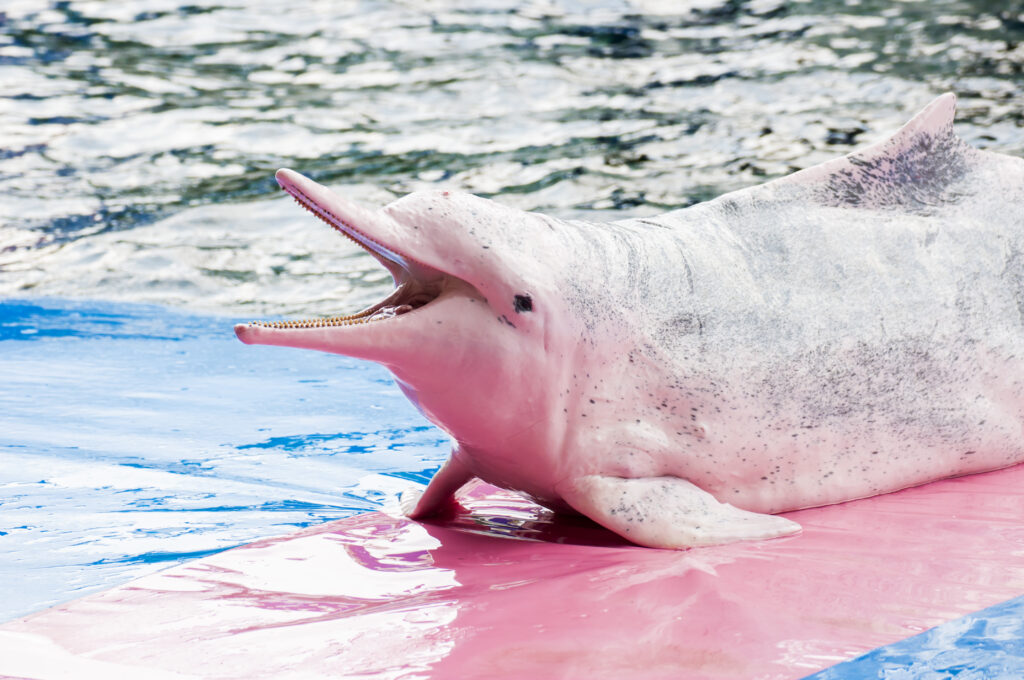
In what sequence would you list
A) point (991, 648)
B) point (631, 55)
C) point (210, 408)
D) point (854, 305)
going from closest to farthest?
point (991, 648)
point (854, 305)
point (210, 408)
point (631, 55)

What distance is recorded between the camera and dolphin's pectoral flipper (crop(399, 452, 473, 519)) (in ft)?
12.5

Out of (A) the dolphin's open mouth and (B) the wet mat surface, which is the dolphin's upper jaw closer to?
(A) the dolphin's open mouth

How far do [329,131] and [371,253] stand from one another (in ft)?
37.0

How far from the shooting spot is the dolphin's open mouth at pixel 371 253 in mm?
3164

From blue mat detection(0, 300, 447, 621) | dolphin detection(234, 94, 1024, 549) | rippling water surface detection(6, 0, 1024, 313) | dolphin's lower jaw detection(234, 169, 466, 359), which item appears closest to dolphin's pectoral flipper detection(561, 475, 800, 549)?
dolphin detection(234, 94, 1024, 549)

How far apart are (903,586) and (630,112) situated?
491 inches

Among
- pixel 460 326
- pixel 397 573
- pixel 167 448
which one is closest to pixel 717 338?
pixel 460 326

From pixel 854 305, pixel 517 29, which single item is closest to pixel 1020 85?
pixel 517 29

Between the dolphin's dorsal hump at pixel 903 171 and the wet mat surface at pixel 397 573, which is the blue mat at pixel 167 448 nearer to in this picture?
the wet mat surface at pixel 397 573

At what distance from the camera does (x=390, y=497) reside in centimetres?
423

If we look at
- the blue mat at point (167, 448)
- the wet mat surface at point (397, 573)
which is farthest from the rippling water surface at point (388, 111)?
the wet mat surface at point (397, 573)

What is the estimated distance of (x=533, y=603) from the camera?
2945 mm

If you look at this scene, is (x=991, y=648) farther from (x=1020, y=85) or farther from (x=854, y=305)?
(x=1020, y=85)

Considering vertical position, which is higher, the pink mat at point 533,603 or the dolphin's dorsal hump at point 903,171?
the dolphin's dorsal hump at point 903,171
